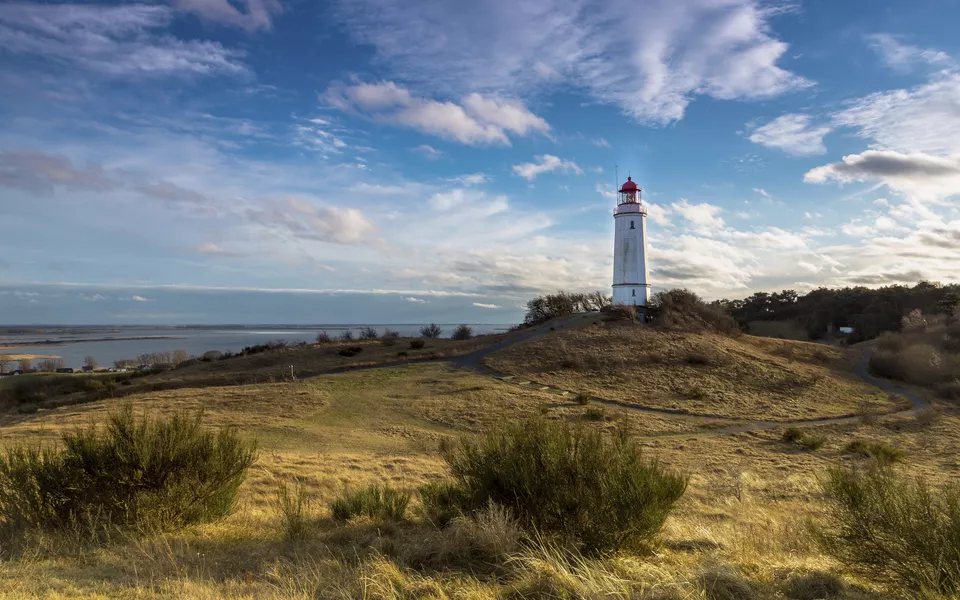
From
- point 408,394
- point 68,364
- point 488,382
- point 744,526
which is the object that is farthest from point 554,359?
point 68,364

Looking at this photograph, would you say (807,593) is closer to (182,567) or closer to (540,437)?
(540,437)

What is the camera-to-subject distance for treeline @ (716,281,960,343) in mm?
56594

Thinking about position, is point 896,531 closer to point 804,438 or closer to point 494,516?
point 494,516

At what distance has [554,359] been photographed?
3309 cm

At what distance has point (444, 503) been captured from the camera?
6930 millimetres

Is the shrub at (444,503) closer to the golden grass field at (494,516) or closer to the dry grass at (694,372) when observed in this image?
the golden grass field at (494,516)

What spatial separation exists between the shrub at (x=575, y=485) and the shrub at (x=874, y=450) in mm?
15410

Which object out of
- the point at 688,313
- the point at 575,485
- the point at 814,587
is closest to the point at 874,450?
the point at 814,587

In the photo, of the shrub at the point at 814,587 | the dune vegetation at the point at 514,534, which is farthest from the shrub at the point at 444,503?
the shrub at the point at 814,587

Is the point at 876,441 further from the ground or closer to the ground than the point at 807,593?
closer to the ground

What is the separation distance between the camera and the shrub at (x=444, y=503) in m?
6.45

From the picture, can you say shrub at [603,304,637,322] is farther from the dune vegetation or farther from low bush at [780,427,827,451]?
the dune vegetation

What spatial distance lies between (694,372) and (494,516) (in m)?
29.3

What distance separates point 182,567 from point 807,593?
5.42 m
